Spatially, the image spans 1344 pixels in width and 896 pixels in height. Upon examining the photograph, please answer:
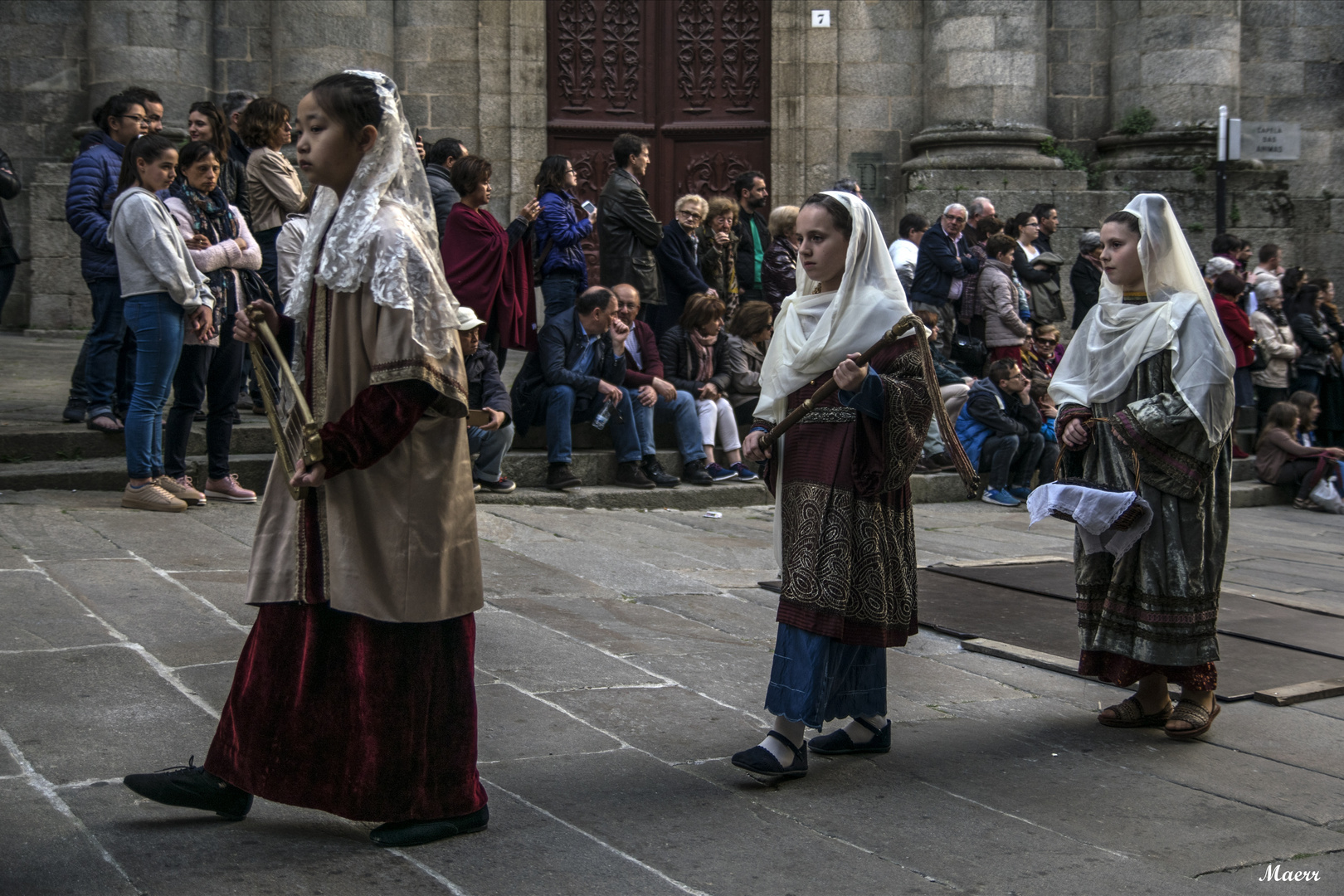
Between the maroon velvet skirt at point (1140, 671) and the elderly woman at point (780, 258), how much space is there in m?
6.11

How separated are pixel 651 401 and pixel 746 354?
108 centimetres

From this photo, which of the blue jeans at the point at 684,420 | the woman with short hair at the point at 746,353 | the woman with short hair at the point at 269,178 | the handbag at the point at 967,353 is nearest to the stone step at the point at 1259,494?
the handbag at the point at 967,353

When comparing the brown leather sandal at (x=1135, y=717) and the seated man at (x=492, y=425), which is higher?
the seated man at (x=492, y=425)

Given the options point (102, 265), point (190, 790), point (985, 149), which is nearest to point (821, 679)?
point (190, 790)

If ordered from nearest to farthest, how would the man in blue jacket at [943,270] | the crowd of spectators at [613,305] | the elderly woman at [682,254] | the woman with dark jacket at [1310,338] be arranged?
the crowd of spectators at [613,305], the elderly woman at [682,254], the man in blue jacket at [943,270], the woman with dark jacket at [1310,338]

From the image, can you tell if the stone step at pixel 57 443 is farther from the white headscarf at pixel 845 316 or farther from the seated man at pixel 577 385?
the white headscarf at pixel 845 316

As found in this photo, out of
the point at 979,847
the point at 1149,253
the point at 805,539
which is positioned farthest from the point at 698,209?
the point at 979,847

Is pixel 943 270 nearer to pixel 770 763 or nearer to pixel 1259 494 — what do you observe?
pixel 1259 494

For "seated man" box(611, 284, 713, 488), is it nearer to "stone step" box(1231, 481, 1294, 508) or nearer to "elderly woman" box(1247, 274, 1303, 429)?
"stone step" box(1231, 481, 1294, 508)

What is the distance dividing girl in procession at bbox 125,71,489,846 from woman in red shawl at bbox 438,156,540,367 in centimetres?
532

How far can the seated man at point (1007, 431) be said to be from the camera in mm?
10391

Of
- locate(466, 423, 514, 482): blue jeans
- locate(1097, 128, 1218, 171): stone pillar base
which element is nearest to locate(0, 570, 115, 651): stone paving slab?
locate(466, 423, 514, 482): blue jeans

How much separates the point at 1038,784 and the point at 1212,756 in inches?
28.7

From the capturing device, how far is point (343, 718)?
3.27 m
